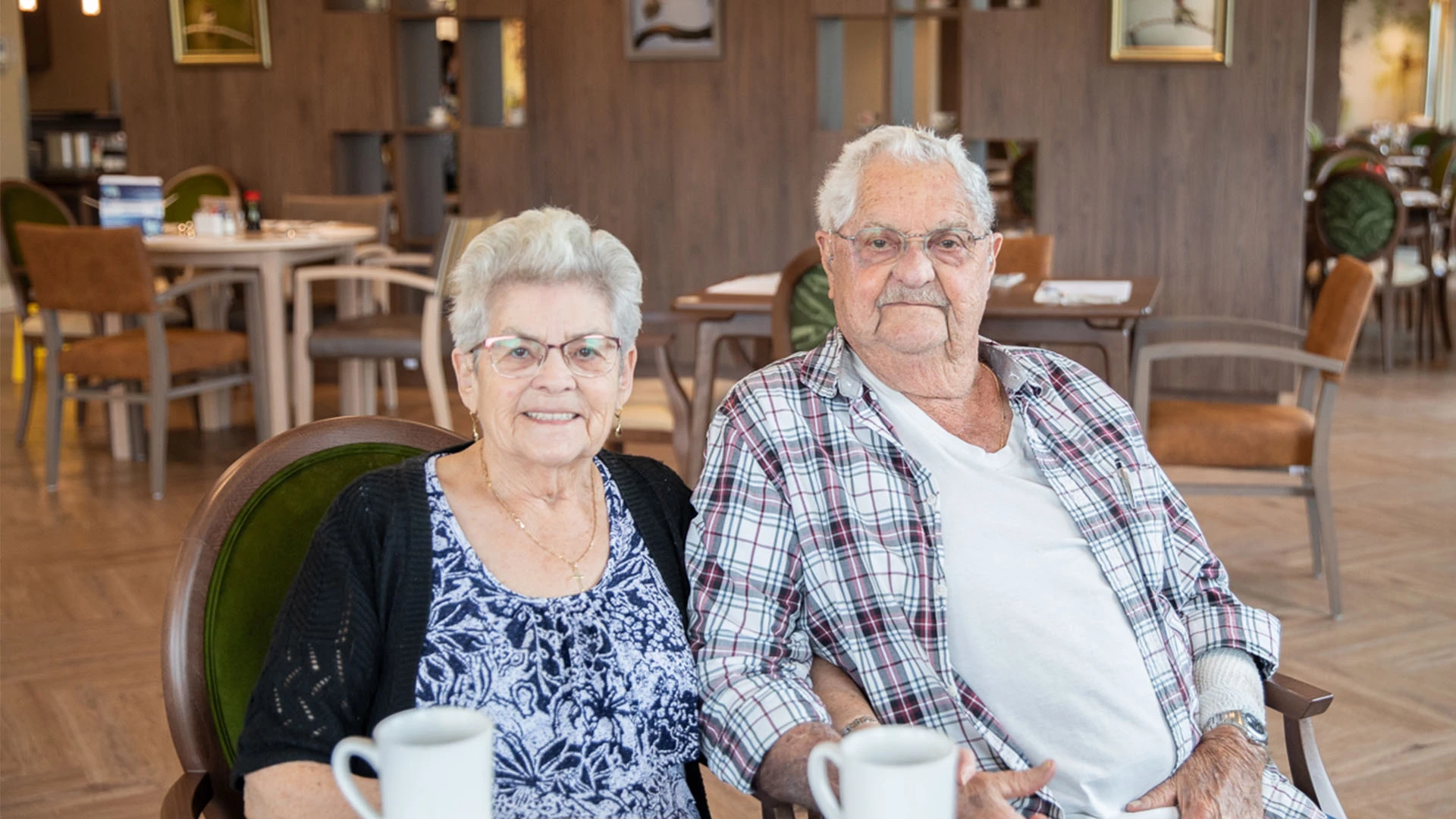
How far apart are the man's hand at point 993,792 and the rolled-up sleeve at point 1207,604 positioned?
54 centimetres

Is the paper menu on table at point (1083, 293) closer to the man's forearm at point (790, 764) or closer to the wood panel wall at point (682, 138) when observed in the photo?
the man's forearm at point (790, 764)

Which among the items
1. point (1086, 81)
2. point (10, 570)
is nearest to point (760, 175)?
point (1086, 81)

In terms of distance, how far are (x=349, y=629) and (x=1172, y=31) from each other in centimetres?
568

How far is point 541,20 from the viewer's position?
717 cm

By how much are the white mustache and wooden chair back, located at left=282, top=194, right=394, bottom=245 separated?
5.08 meters

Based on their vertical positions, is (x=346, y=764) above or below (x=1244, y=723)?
above

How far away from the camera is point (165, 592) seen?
13.0 feet

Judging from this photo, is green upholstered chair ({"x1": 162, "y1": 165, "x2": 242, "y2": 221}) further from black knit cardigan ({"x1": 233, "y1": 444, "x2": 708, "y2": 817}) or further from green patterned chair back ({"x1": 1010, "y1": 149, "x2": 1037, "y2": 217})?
black knit cardigan ({"x1": 233, "y1": 444, "x2": 708, "y2": 817})

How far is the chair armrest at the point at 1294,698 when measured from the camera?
5.50 ft

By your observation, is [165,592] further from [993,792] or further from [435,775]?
[435,775]

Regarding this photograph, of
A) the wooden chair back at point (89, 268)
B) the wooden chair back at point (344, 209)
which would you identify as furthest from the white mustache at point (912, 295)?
the wooden chair back at point (344, 209)

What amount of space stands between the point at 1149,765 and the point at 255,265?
456 centimetres

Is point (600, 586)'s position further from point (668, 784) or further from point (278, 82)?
point (278, 82)

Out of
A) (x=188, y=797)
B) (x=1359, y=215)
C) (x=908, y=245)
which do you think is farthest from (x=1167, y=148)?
(x=188, y=797)
